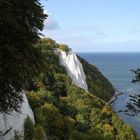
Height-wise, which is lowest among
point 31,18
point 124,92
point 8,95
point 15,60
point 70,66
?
point 124,92

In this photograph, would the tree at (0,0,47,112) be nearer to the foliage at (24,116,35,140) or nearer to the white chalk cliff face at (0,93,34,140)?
the white chalk cliff face at (0,93,34,140)

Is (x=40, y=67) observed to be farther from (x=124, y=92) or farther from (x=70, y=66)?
(x=124, y=92)

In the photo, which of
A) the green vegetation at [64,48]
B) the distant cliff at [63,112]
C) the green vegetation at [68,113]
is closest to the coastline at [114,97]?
the distant cliff at [63,112]

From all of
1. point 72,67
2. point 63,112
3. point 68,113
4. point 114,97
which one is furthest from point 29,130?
point 114,97

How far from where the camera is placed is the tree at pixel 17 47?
60.5 feet

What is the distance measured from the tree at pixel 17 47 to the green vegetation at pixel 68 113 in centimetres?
996

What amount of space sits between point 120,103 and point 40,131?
77918mm

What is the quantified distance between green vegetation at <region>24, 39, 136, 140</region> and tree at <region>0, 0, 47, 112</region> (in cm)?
996

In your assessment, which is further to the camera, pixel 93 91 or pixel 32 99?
pixel 93 91

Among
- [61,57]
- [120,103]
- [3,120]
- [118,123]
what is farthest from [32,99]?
[120,103]

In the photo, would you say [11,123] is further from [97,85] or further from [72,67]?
[97,85]

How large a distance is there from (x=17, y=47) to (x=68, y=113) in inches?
1651

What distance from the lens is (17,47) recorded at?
19188 millimetres

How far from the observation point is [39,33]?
2089cm
